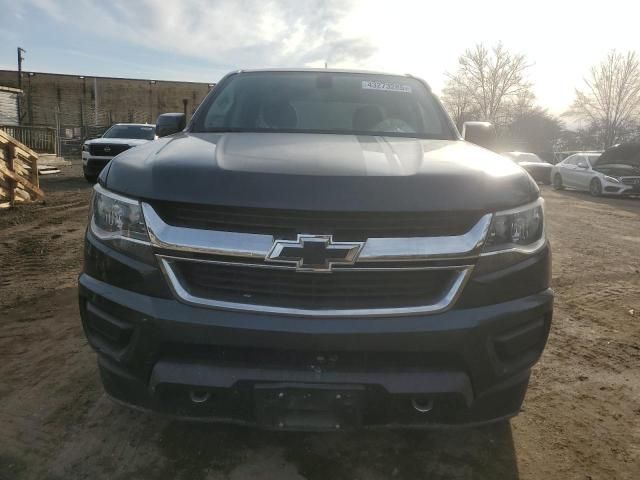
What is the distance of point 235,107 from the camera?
3270 mm

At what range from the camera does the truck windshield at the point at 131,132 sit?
16.2m

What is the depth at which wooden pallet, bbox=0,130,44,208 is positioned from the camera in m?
9.16

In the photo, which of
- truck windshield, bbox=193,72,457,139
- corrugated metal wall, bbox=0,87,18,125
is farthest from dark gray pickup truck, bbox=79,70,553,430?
corrugated metal wall, bbox=0,87,18,125

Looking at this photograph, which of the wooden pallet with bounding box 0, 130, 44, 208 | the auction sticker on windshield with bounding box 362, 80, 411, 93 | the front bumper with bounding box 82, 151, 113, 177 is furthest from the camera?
the front bumper with bounding box 82, 151, 113, 177

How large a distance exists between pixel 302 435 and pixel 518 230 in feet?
4.44

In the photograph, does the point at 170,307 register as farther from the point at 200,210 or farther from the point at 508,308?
the point at 508,308

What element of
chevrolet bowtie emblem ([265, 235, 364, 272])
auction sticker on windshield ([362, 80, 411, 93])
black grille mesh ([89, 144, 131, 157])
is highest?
auction sticker on windshield ([362, 80, 411, 93])

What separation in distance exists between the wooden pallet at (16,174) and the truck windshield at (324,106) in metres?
7.37

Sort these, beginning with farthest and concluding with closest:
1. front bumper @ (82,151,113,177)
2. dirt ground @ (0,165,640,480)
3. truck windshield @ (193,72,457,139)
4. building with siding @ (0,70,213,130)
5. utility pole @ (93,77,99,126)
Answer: utility pole @ (93,77,99,126) → building with siding @ (0,70,213,130) → front bumper @ (82,151,113,177) → truck windshield @ (193,72,457,139) → dirt ground @ (0,165,640,480)

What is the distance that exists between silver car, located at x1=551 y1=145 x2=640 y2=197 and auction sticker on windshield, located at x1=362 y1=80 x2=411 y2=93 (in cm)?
1601

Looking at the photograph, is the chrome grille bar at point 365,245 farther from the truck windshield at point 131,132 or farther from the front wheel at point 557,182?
the front wheel at point 557,182

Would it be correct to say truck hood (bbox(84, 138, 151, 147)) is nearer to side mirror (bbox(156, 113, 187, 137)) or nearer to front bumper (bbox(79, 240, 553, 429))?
side mirror (bbox(156, 113, 187, 137))

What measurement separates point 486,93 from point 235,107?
178 feet

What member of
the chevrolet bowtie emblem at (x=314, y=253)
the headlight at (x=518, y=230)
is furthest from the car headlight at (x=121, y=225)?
the headlight at (x=518, y=230)
